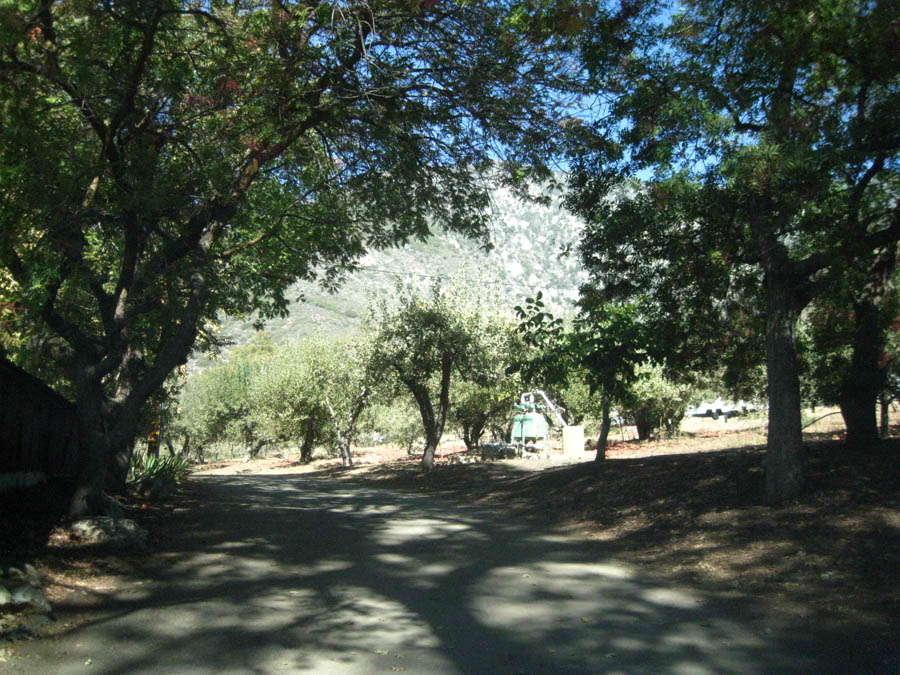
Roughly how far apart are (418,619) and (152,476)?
34.3ft

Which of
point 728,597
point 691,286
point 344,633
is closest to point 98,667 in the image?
point 344,633

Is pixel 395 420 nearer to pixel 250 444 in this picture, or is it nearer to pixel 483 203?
pixel 250 444

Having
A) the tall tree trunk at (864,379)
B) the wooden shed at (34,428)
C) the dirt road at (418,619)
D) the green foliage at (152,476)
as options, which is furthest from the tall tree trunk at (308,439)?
the tall tree trunk at (864,379)

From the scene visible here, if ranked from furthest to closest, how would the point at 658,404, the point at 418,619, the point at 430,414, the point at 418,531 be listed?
A: the point at 658,404, the point at 430,414, the point at 418,531, the point at 418,619

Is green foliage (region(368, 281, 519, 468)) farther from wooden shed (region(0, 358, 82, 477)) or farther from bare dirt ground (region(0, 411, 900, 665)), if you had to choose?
wooden shed (region(0, 358, 82, 477))

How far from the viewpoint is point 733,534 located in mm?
7914

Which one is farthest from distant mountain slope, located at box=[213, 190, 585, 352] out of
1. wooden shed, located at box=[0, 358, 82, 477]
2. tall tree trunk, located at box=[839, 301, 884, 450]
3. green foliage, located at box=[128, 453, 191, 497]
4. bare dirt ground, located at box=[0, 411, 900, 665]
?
wooden shed, located at box=[0, 358, 82, 477]

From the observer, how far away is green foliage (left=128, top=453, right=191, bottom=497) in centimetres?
1416

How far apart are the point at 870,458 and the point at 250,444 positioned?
164 ft

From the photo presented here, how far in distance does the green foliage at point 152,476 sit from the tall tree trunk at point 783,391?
11343 millimetres

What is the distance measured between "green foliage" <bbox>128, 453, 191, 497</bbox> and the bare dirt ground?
1.32m

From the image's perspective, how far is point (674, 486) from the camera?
10.5 meters

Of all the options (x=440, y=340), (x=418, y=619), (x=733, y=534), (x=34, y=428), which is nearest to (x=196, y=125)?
(x=34, y=428)

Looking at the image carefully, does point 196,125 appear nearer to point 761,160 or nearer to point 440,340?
point 761,160
